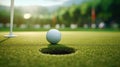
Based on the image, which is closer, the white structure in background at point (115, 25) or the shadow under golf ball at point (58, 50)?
the shadow under golf ball at point (58, 50)

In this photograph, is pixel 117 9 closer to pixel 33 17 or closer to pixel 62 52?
pixel 33 17

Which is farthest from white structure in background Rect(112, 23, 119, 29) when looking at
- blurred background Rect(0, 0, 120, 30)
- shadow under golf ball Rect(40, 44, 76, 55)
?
shadow under golf ball Rect(40, 44, 76, 55)

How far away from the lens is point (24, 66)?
14.8 feet

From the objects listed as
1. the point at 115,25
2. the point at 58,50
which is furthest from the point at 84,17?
the point at 58,50

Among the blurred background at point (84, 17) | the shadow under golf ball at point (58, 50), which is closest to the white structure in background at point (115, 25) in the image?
the blurred background at point (84, 17)

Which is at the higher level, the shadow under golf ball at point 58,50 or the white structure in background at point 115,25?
the shadow under golf ball at point 58,50

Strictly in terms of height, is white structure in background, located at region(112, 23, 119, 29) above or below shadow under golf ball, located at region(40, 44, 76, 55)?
below

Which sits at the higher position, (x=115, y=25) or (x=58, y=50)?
(x=58, y=50)

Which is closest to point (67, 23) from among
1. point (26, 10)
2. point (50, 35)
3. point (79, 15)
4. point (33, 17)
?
point (79, 15)

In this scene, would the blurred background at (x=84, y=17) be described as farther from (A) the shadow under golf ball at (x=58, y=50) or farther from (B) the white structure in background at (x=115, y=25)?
(A) the shadow under golf ball at (x=58, y=50)

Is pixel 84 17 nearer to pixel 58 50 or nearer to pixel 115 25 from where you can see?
pixel 115 25

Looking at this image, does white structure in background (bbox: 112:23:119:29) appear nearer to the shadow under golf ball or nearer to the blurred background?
the blurred background

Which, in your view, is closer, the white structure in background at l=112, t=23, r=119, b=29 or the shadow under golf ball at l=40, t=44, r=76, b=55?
the shadow under golf ball at l=40, t=44, r=76, b=55

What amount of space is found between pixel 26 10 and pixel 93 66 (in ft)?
230
